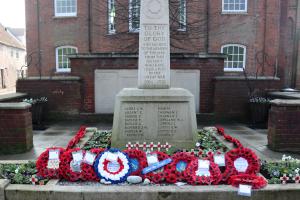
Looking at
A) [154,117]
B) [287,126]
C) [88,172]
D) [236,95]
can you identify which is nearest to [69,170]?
[88,172]

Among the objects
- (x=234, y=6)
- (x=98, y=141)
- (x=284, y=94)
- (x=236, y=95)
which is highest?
(x=234, y=6)

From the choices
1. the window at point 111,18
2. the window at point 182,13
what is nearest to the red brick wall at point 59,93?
the window at point 182,13

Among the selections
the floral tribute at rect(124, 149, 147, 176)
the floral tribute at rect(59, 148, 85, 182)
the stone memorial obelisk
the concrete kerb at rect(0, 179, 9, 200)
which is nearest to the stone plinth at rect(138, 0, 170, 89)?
the stone memorial obelisk

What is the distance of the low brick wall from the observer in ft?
34.3

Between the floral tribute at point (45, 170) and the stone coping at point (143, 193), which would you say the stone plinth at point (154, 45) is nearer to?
the floral tribute at point (45, 170)

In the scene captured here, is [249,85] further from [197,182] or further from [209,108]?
[197,182]

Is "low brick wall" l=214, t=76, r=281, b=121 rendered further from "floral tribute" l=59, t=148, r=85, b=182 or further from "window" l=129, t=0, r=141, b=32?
"floral tribute" l=59, t=148, r=85, b=182

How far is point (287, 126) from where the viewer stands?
628 cm

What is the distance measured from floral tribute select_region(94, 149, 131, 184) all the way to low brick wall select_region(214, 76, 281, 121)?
697cm

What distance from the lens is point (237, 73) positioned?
17.9 meters

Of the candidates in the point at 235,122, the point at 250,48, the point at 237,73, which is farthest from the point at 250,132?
the point at 250,48

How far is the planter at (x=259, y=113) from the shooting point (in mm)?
9672

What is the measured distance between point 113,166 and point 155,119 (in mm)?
1623

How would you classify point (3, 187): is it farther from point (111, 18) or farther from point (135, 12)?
point (111, 18)
